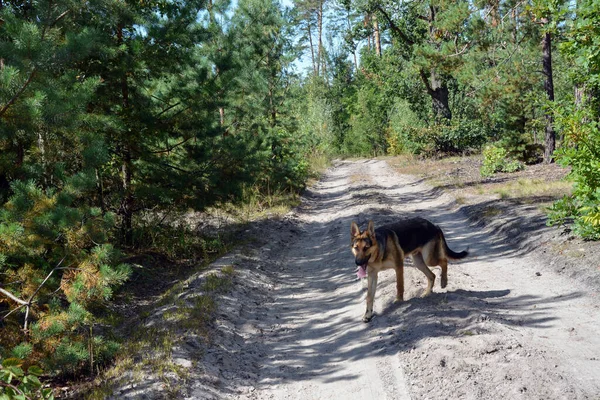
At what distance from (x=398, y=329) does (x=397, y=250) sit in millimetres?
1181

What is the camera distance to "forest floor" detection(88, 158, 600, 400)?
16.5 feet

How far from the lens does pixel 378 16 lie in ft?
84.0

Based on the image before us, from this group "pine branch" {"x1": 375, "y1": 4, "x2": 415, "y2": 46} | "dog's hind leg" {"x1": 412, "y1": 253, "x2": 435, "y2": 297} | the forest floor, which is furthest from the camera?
"pine branch" {"x1": 375, "y1": 4, "x2": 415, "y2": 46}

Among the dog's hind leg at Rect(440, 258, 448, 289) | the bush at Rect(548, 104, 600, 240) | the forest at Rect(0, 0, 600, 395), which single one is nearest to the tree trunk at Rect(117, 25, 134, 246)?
the forest at Rect(0, 0, 600, 395)

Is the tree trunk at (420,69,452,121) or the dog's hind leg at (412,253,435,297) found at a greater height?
the tree trunk at (420,69,452,121)

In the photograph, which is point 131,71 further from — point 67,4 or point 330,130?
point 330,130

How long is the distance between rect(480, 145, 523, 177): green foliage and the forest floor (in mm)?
8299

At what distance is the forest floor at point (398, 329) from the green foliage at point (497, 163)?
8.30 meters

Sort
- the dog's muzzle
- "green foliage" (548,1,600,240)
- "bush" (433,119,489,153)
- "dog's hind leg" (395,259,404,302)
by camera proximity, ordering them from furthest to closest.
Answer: "bush" (433,119,489,153) < "green foliage" (548,1,600,240) < "dog's hind leg" (395,259,404,302) < the dog's muzzle

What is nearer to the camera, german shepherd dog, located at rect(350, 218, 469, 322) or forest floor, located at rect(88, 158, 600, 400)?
forest floor, located at rect(88, 158, 600, 400)

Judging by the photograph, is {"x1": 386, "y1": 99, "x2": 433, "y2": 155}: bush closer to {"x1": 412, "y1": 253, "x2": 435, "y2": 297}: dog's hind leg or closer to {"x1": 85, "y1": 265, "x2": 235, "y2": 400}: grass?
{"x1": 412, "y1": 253, "x2": 435, "y2": 297}: dog's hind leg

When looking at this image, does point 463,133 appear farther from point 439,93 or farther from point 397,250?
point 397,250

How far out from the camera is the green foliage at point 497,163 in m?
20.5

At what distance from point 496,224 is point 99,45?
379 inches
